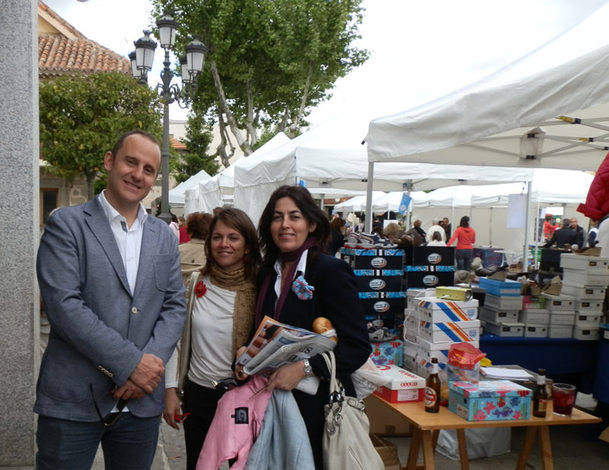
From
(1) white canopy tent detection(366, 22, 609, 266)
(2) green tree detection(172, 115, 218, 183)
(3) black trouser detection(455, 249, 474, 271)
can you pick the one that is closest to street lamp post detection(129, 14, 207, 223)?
(1) white canopy tent detection(366, 22, 609, 266)

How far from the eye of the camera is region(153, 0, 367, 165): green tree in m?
21.3

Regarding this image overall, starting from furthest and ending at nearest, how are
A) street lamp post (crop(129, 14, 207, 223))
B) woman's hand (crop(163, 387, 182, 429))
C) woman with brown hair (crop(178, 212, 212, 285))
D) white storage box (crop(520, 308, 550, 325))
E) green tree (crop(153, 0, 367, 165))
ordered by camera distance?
green tree (crop(153, 0, 367, 165)) < street lamp post (crop(129, 14, 207, 223)) < woman with brown hair (crop(178, 212, 212, 285)) < white storage box (crop(520, 308, 550, 325)) < woman's hand (crop(163, 387, 182, 429))

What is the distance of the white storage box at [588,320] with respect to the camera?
4469 millimetres

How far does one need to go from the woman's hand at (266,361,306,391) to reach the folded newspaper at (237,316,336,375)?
0.03 m

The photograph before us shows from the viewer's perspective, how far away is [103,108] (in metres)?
16.0

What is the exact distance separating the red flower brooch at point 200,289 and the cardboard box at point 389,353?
1.68 meters

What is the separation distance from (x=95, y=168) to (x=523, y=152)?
13.6 m

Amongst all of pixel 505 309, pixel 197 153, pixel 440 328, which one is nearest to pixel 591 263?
pixel 505 309

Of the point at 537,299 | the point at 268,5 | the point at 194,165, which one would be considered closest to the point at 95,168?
the point at 268,5

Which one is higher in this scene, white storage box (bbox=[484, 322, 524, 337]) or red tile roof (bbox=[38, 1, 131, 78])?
red tile roof (bbox=[38, 1, 131, 78])

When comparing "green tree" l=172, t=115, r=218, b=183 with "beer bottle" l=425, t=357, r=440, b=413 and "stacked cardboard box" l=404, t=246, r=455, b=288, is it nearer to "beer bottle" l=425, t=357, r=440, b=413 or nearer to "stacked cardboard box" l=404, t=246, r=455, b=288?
"stacked cardboard box" l=404, t=246, r=455, b=288

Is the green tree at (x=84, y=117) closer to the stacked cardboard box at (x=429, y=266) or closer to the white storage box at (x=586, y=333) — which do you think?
the stacked cardboard box at (x=429, y=266)

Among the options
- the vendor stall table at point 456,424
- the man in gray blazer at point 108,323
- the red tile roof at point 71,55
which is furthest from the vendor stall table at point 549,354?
the red tile roof at point 71,55

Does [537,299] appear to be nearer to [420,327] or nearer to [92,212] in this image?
[420,327]
